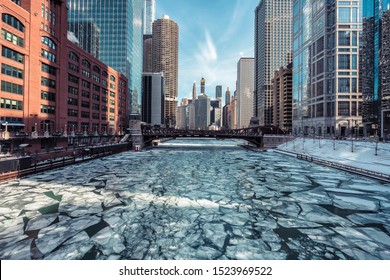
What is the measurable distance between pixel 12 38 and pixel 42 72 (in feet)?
26.1

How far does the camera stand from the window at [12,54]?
120 ft

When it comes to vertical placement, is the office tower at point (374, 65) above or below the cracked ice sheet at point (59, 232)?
above

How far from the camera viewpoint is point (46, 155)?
36094mm

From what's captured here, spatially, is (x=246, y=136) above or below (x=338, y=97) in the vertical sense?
→ below

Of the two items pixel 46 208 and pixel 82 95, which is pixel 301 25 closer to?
pixel 82 95

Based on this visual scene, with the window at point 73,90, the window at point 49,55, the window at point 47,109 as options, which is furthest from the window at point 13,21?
the window at point 73,90

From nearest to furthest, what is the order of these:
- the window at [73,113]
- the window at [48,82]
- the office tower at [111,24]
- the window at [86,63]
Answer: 1. the window at [48,82]
2. the window at [73,113]
3. the window at [86,63]
4. the office tower at [111,24]

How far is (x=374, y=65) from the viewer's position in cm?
7619

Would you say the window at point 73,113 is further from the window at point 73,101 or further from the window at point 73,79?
the window at point 73,79

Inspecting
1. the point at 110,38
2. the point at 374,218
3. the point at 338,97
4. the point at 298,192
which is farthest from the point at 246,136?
the point at 110,38

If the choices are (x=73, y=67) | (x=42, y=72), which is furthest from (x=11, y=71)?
(x=73, y=67)

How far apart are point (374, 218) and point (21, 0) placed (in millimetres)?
62892

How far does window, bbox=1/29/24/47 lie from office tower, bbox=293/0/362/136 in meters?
102

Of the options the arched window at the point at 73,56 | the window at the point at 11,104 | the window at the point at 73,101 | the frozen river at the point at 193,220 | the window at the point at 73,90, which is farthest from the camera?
the window at the point at 73,90
